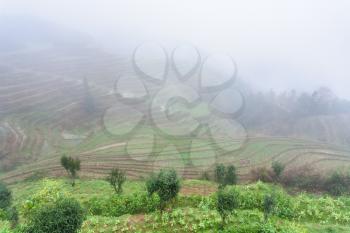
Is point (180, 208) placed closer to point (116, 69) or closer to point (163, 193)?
point (163, 193)

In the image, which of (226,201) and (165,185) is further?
(165,185)

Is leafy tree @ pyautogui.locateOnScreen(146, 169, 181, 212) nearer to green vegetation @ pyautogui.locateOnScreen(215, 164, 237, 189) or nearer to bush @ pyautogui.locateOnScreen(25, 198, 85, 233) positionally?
bush @ pyautogui.locateOnScreen(25, 198, 85, 233)

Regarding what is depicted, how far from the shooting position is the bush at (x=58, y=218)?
1524 centimetres

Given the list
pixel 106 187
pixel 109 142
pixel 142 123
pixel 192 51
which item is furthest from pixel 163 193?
pixel 192 51

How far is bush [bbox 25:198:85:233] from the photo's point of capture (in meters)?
15.2

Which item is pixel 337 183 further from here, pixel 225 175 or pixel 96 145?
pixel 96 145

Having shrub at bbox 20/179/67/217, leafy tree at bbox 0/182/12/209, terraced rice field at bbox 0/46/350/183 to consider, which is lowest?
terraced rice field at bbox 0/46/350/183

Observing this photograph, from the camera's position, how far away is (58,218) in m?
15.5

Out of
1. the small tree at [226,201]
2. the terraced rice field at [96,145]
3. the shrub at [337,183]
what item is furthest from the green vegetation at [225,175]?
the small tree at [226,201]

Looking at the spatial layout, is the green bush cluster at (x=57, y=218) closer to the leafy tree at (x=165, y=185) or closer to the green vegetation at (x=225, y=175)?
the leafy tree at (x=165, y=185)

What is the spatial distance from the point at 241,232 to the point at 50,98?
71.4 meters

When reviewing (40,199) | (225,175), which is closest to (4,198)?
(40,199)

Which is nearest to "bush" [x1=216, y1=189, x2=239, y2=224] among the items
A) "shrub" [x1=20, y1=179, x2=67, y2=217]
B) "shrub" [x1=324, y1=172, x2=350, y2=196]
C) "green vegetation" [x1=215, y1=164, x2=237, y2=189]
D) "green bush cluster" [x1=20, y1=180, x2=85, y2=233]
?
"green bush cluster" [x1=20, y1=180, x2=85, y2=233]

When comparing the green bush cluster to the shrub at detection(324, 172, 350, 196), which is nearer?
the green bush cluster
